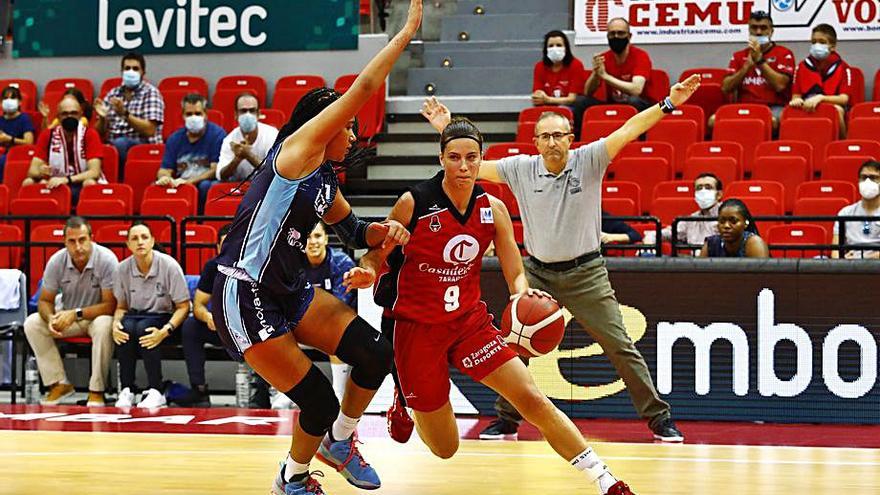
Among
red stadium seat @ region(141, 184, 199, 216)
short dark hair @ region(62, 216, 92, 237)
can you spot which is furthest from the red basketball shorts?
red stadium seat @ region(141, 184, 199, 216)

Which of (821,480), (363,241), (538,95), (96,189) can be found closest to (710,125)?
(538,95)

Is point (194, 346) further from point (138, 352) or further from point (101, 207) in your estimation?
point (101, 207)

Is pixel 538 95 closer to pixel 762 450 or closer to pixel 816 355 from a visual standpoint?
pixel 816 355

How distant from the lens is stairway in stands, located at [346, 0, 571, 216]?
1337 centimetres

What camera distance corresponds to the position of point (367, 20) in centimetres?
1480

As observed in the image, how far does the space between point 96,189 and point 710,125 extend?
5969 mm

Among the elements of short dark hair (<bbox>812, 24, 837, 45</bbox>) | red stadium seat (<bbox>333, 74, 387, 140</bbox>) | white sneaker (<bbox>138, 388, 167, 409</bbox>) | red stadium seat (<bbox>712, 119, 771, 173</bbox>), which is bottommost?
white sneaker (<bbox>138, 388, 167, 409</bbox>)

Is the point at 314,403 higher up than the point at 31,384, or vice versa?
the point at 314,403

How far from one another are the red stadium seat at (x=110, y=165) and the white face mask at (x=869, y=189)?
7414mm

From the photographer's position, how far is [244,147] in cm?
1166

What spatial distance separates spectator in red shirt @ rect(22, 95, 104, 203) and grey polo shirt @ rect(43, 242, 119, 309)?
2329 mm

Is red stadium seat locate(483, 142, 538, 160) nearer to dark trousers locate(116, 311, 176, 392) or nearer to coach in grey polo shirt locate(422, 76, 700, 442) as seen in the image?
dark trousers locate(116, 311, 176, 392)

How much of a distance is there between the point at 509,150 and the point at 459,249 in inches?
248

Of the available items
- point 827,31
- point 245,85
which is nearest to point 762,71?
point 827,31
